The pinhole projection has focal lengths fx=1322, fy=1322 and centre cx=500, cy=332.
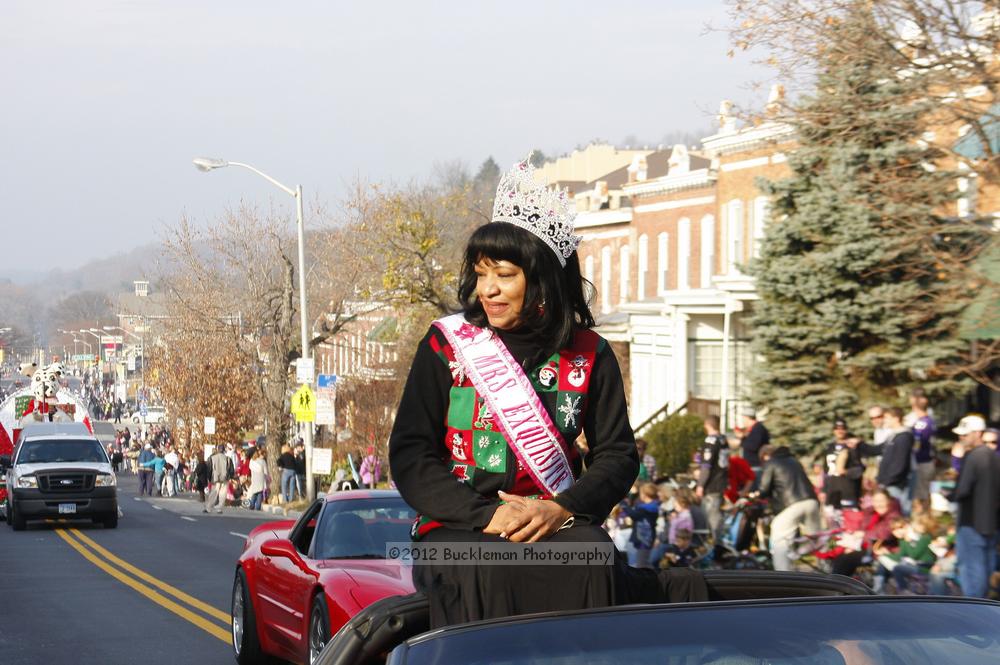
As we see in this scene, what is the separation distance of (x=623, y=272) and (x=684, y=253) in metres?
4.87

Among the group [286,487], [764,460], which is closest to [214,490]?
[286,487]

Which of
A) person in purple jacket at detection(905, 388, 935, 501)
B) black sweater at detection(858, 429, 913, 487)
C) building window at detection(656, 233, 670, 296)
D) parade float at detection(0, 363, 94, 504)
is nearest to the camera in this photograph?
black sweater at detection(858, 429, 913, 487)

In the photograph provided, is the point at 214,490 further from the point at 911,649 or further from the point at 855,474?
the point at 911,649

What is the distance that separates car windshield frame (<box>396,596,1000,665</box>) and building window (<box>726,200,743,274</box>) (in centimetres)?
3163

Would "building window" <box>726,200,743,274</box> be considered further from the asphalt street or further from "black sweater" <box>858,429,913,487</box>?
"black sweater" <box>858,429,913,487</box>

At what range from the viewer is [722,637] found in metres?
2.82

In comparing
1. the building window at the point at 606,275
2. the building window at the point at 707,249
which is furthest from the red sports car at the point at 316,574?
the building window at the point at 606,275

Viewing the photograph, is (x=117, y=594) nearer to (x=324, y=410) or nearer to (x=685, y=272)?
(x=324, y=410)

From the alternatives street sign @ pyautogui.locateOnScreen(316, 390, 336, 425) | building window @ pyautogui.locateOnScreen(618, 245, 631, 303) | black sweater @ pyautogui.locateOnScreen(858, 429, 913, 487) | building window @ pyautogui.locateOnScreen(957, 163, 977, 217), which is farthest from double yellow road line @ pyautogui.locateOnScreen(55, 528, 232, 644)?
building window @ pyautogui.locateOnScreen(618, 245, 631, 303)

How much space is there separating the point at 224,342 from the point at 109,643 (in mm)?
39905

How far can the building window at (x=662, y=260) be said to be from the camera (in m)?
40.3

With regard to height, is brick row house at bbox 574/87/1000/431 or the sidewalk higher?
brick row house at bbox 574/87/1000/431

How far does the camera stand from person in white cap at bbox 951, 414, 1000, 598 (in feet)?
→ 35.1

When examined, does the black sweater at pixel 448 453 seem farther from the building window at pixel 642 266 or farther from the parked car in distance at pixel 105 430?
the parked car in distance at pixel 105 430
